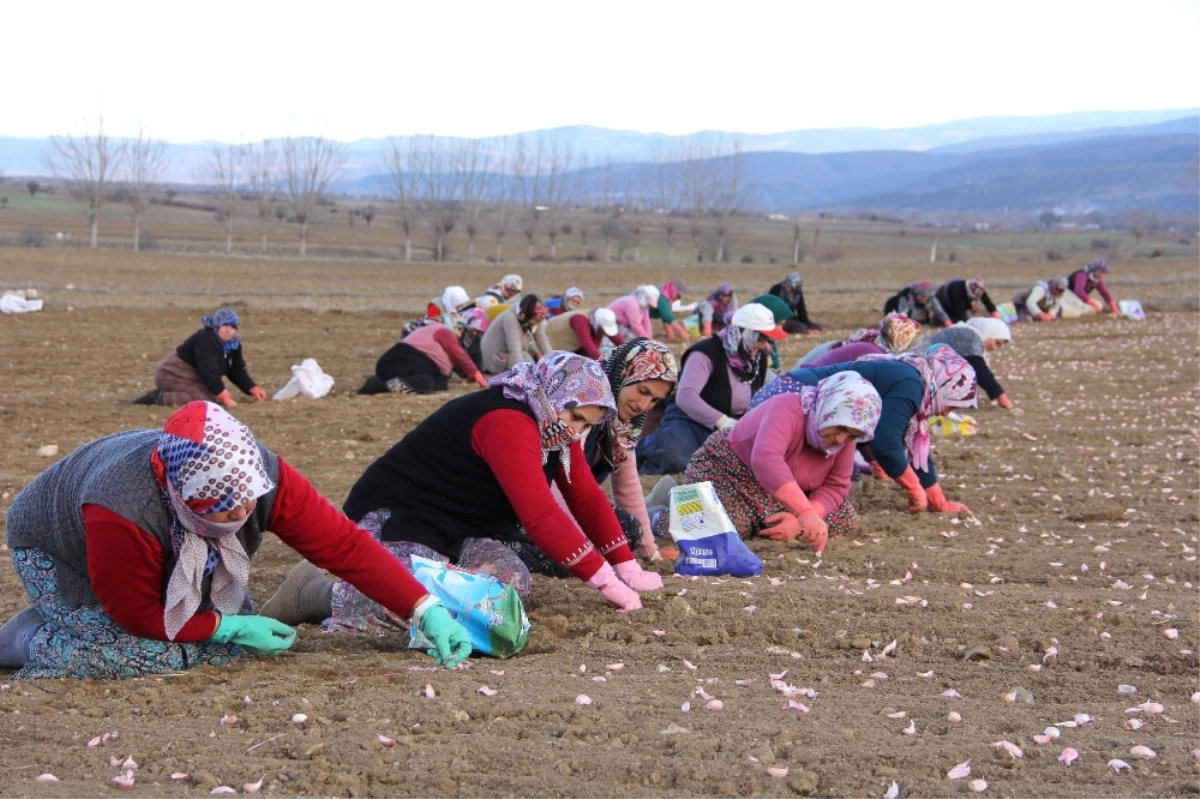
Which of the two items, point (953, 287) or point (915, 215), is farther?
point (915, 215)

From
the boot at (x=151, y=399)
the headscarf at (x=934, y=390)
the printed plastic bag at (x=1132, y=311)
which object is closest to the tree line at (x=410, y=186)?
the printed plastic bag at (x=1132, y=311)

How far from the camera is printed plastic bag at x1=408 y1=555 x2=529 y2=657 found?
160 inches

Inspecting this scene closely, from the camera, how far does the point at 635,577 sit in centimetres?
473

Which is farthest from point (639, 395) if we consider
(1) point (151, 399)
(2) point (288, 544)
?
(1) point (151, 399)

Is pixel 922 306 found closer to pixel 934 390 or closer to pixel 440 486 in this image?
pixel 934 390

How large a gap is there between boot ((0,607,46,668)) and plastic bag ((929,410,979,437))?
7121mm

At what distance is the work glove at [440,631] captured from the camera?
3812 millimetres

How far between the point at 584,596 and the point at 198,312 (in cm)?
1600

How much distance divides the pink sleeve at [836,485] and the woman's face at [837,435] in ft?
1.13

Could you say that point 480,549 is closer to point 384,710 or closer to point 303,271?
point 384,710

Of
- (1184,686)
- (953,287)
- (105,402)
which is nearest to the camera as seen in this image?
(1184,686)

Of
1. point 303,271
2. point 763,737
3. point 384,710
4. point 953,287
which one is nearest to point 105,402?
point 384,710

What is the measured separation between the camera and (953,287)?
53.3 feet

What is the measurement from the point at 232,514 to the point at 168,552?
341mm
